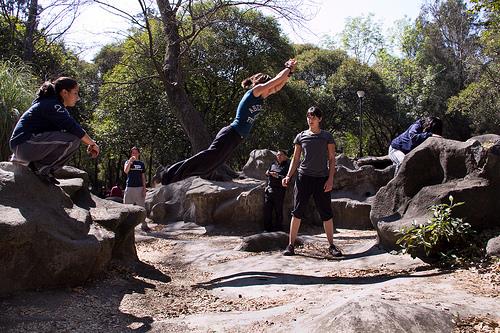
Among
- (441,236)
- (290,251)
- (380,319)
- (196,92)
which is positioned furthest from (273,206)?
(196,92)

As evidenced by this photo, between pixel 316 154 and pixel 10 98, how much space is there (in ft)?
17.6

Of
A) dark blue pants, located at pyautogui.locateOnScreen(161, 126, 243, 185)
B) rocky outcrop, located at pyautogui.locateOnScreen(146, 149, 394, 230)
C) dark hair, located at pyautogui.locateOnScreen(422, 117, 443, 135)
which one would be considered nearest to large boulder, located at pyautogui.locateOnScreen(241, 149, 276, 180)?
rocky outcrop, located at pyautogui.locateOnScreen(146, 149, 394, 230)

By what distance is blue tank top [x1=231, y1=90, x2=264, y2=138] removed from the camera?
5.89 m

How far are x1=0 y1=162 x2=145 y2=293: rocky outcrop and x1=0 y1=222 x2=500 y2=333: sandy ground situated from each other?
14cm

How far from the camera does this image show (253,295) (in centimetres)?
475

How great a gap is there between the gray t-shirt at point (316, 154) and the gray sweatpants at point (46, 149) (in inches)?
113

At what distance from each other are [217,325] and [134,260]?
2.59 m

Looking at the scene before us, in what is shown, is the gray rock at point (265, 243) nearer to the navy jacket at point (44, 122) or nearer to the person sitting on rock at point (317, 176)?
the person sitting on rock at point (317, 176)

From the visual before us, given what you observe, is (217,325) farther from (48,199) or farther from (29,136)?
(29,136)

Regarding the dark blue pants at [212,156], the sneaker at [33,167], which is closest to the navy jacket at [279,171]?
the dark blue pants at [212,156]

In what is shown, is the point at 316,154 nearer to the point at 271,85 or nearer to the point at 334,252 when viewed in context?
the point at 271,85

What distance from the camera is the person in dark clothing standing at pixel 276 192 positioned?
9391 millimetres

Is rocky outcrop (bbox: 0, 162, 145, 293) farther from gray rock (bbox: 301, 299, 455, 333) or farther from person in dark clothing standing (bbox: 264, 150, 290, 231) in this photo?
person in dark clothing standing (bbox: 264, 150, 290, 231)

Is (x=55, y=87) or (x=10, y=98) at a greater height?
(x=10, y=98)
